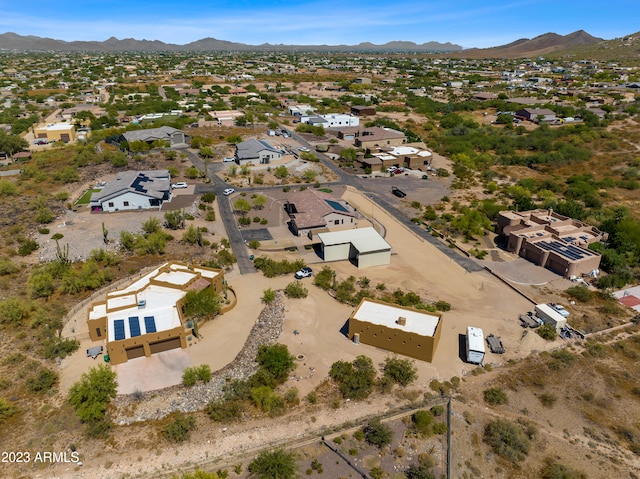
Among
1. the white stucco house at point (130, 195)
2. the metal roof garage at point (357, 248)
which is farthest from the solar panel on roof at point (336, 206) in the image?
the white stucco house at point (130, 195)

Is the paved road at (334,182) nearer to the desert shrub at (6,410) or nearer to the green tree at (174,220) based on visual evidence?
the green tree at (174,220)

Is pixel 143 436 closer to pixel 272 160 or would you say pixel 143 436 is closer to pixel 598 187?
pixel 272 160

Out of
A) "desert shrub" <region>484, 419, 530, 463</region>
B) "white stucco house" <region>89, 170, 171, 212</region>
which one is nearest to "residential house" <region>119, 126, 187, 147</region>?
"white stucco house" <region>89, 170, 171, 212</region>

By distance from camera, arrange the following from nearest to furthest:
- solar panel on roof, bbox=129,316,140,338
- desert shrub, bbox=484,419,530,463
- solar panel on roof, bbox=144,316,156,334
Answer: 1. desert shrub, bbox=484,419,530,463
2. solar panel on roof, bbox=129,316,140,338
3. solar panel on roof, bbox=144,316,156,334

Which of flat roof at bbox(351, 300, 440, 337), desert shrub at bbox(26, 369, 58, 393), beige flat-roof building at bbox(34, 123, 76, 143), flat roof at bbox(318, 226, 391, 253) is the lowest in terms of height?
desert shrub at bbox(26, 369, 58, 393)

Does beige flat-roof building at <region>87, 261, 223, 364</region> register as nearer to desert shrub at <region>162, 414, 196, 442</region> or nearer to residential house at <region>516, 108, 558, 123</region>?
desert shrub at <region>162, 414, 196, 442</region>

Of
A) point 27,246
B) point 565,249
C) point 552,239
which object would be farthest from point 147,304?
point 552,239
